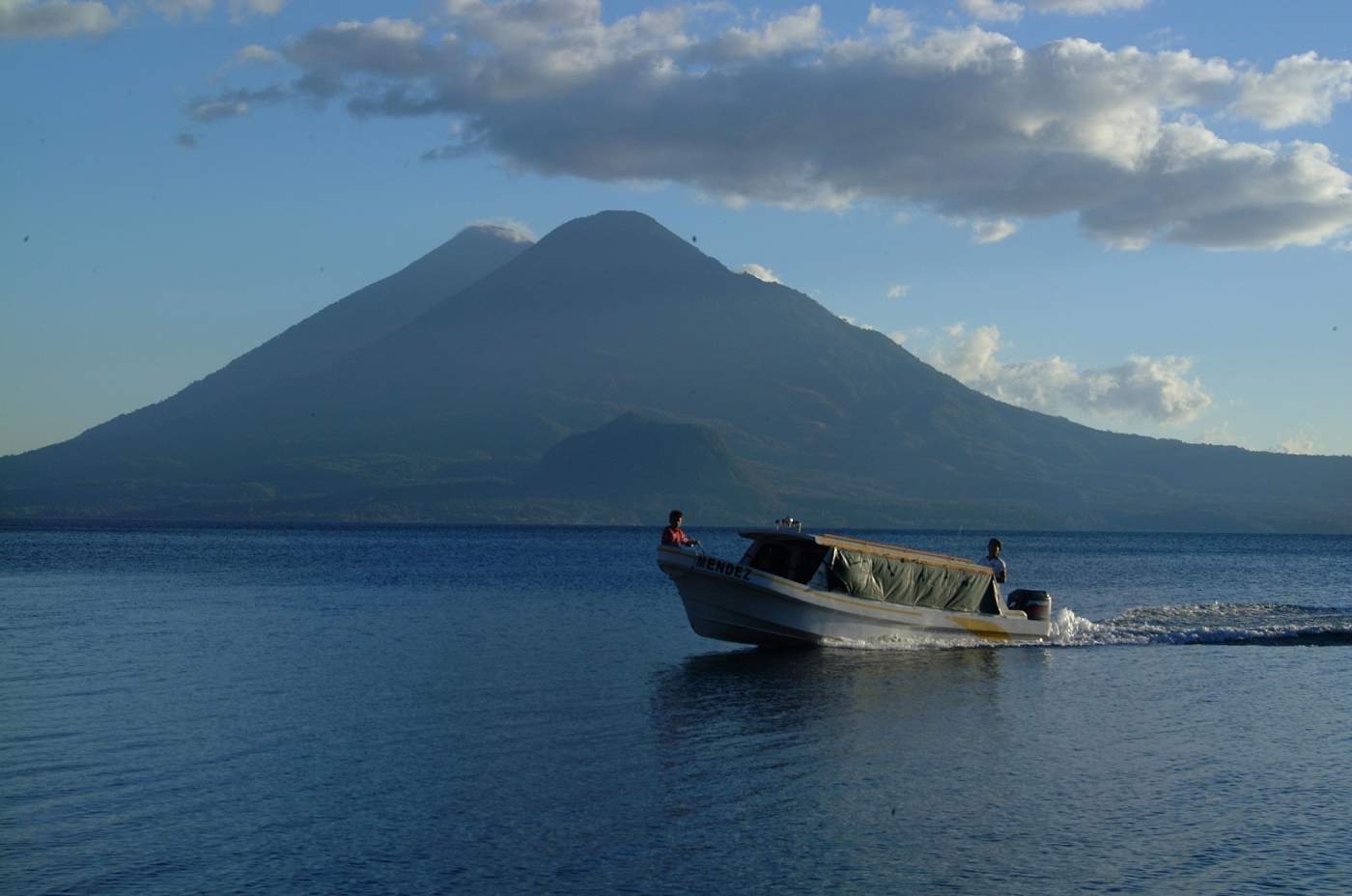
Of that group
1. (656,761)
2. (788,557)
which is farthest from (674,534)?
(656,761)

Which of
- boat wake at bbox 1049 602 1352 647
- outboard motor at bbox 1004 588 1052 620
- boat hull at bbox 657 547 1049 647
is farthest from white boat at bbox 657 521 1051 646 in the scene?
boat wake at bbox 1049 602 1352 647

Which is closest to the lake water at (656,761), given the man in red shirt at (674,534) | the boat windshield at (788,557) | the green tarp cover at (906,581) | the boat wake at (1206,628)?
the boat wake at (1206,628)

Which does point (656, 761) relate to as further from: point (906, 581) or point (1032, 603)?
point (1032, 603)

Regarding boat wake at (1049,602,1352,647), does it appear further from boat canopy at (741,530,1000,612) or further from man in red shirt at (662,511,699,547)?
man in red shirt at (662,511,699,547)

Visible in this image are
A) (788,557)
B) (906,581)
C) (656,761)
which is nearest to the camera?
(656,761)

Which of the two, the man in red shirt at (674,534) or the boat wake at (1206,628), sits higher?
the man in red shirt at (674,534)

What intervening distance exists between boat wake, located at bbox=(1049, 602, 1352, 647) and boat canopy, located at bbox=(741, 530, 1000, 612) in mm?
3850

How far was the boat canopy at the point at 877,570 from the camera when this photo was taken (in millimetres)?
37156

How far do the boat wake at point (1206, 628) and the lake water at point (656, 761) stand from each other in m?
0.26

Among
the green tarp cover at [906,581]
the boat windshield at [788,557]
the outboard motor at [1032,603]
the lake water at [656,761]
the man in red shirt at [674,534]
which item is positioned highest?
the man in red shirt at [674,534]

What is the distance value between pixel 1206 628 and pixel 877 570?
49.3 ft

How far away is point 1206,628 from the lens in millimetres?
46812

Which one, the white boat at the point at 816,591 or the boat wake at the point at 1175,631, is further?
the boat wake at the point at 1175,631

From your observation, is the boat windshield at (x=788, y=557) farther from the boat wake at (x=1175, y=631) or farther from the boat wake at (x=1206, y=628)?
the boat wake at (x=1206, y=628)
